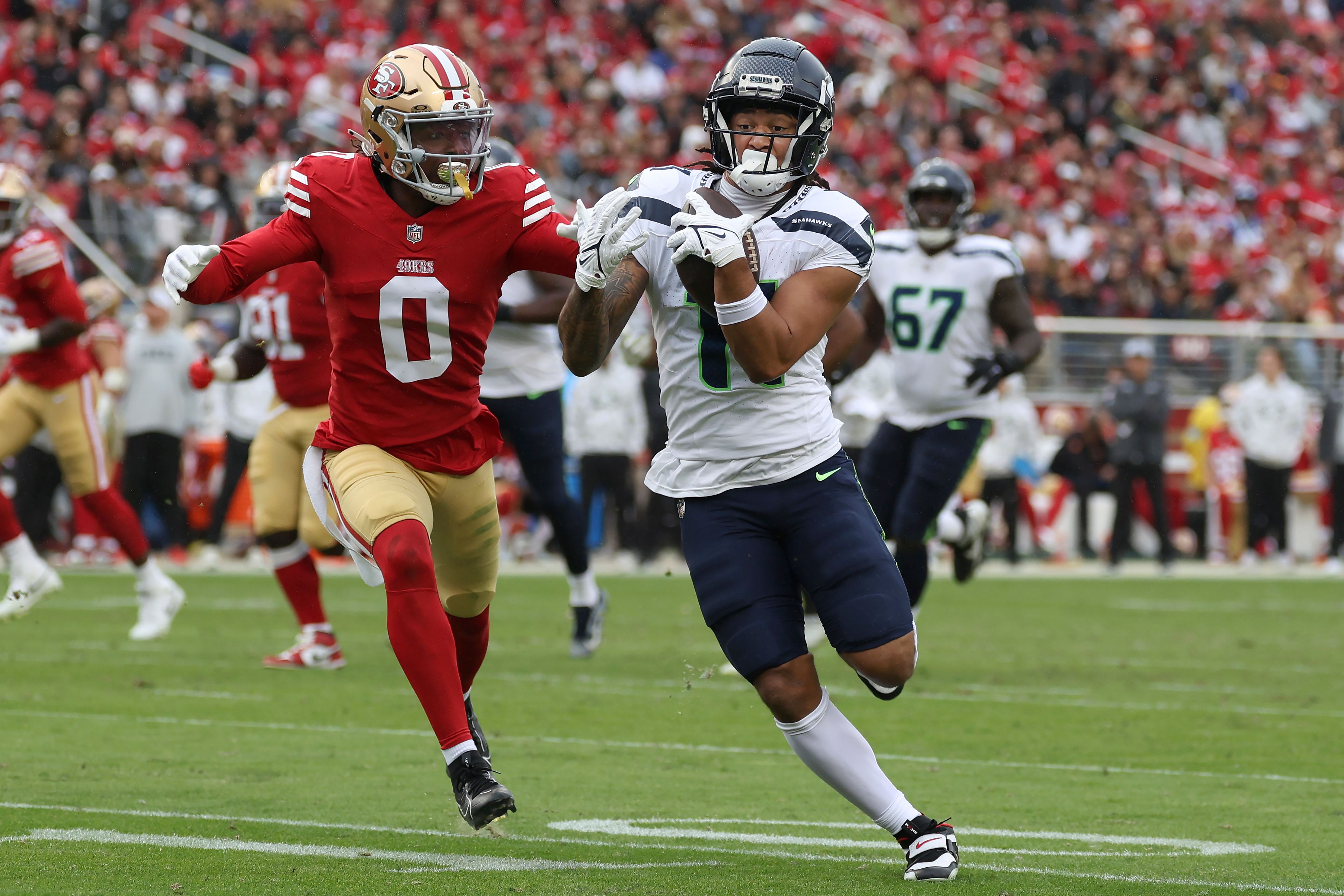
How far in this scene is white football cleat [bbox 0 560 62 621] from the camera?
822cm

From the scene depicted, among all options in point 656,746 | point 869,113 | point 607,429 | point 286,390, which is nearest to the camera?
point 656,746

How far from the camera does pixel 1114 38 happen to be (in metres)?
24.7

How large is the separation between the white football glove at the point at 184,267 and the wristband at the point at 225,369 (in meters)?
3.23

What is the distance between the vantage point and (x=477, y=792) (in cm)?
407

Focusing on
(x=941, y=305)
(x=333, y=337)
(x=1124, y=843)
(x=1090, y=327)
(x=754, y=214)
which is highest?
(x=754, y=214)

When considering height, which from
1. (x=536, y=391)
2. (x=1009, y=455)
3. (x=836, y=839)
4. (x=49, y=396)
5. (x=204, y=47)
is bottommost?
(x=1009, y=455)

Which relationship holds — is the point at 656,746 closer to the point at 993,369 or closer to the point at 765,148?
the point at 993,369

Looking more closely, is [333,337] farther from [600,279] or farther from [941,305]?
[941,305]

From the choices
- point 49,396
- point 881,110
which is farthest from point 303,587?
point 881,110

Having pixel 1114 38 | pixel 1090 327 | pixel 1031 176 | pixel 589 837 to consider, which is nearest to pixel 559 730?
pixel 589 837

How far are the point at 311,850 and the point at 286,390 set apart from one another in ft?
12.7

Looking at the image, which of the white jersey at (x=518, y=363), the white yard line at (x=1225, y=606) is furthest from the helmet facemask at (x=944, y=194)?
the white yard line at (x=1225, y=606)

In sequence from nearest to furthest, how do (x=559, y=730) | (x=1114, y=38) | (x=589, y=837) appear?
1. (x=589, y=837)
2. (x=559, y=730)
3. (x=1114, y=38)

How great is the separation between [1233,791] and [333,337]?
2914mm
